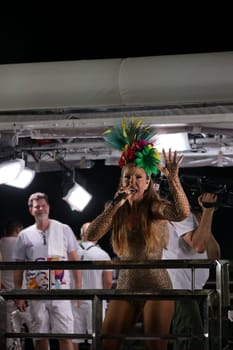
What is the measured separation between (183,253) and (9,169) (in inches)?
77.2

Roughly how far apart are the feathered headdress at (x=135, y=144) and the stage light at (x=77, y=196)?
386 centimetres

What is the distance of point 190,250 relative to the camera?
18.6 feet

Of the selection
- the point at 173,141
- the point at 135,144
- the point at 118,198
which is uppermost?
the point at 173,141

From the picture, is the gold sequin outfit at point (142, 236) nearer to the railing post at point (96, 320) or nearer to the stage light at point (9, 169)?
the railing post at point (96, 320)

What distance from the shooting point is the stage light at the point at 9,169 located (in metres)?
6.49

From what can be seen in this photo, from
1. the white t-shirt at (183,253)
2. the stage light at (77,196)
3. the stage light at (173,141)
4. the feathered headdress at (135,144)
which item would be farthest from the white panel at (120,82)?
the stage light at (77,196)

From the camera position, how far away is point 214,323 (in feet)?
12.1

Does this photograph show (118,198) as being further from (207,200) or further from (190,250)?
(207,200)

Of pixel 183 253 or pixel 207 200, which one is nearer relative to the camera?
pixel 183 253

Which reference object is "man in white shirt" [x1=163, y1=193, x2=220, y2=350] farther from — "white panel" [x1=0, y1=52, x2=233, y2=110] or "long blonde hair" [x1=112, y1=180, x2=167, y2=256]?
"white panel" [x1=0, y1=52, x2=233, y2=110]

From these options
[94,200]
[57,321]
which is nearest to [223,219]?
[94,200]

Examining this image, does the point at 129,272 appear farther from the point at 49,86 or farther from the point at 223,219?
the point at 223,219

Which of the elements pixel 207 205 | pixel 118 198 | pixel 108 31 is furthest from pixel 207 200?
pixel 108 31

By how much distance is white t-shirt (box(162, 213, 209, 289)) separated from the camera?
18.6 feet
